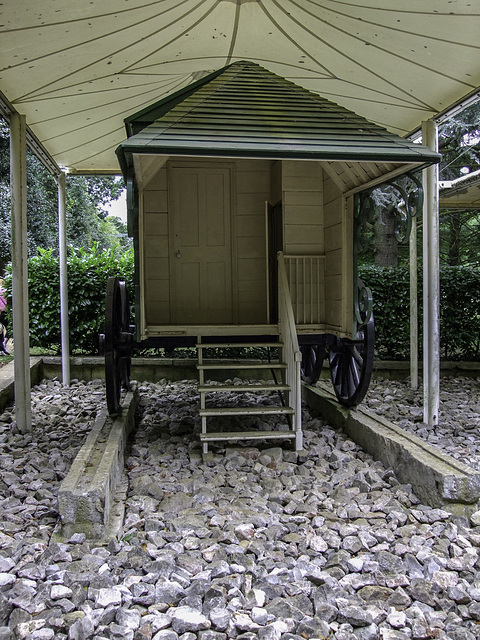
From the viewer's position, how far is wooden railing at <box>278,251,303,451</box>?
4.29 meters

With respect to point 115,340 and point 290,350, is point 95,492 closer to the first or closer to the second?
point 290,350

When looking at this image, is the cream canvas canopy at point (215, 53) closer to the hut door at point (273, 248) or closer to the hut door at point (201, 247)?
the hut door at point (201, 247)

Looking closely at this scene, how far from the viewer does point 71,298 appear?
7477 mm

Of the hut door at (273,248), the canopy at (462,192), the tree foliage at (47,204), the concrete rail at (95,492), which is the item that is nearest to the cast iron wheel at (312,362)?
the hut door at (273,248)

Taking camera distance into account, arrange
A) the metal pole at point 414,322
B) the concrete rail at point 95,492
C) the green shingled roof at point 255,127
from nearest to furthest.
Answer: the concrete rail at point 95,492
the green shingled roof at point 255,127
the metal pole at point 414,322

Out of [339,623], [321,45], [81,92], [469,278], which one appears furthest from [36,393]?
[469,278]

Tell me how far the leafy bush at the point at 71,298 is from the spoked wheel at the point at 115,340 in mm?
1886

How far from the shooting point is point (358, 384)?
4.87 m

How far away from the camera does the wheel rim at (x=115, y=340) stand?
4.55 metres

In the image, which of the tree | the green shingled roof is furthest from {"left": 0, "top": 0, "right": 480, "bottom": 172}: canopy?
the tree

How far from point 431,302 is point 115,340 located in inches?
111

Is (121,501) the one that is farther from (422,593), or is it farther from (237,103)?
(237,103)

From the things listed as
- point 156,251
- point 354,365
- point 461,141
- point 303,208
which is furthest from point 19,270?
point 461,141

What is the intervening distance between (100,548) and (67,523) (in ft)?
0.79
